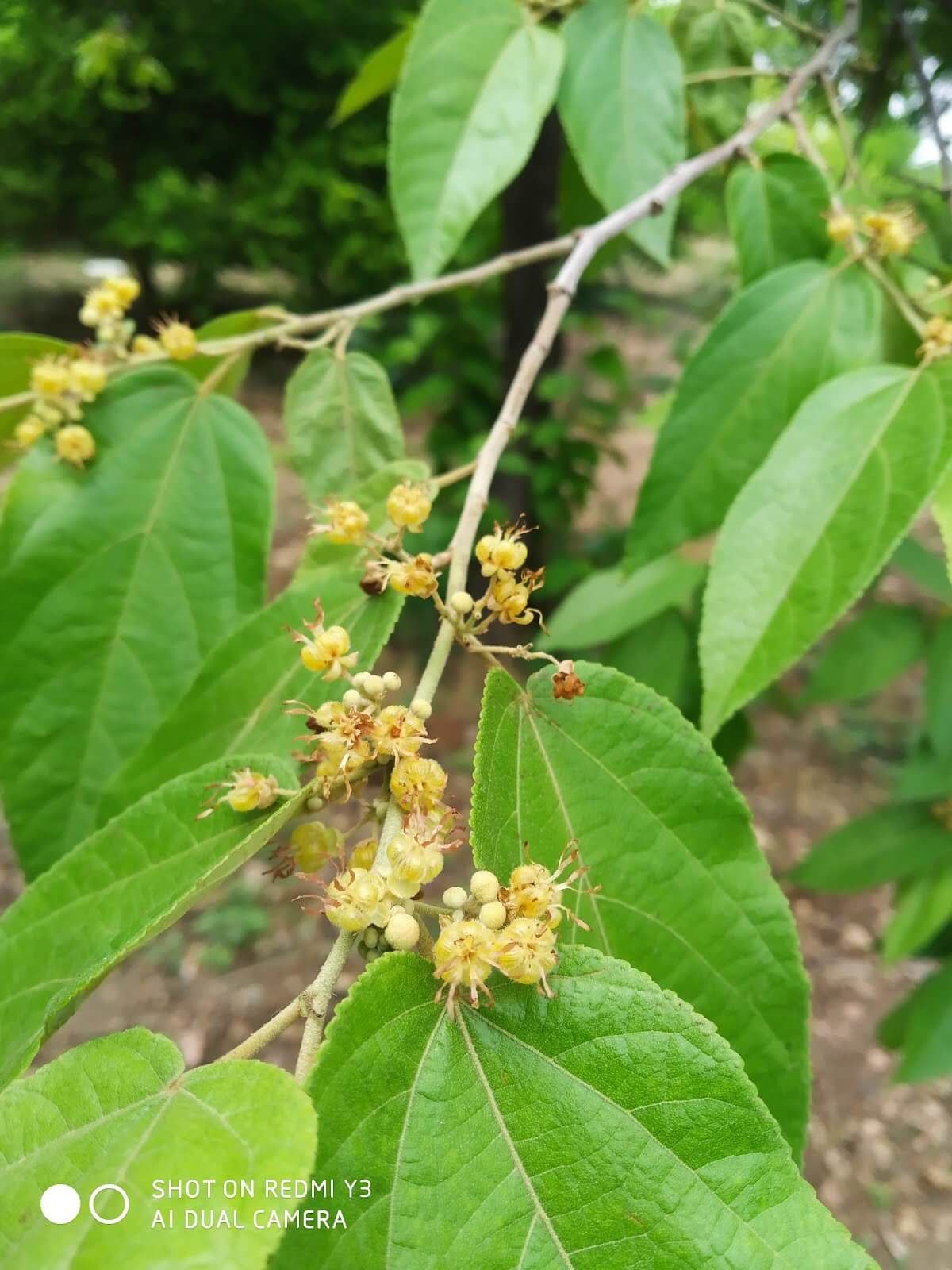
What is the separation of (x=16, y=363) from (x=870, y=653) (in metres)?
1.36

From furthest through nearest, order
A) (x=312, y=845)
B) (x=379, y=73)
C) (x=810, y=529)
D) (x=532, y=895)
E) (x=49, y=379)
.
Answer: (x=379, y=73) < (x=49, y=379) < (x=810, y=529) < (x=312, y=845) < (x=532, y=895)

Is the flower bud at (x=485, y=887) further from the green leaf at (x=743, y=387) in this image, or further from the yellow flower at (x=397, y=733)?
the green leaf at (x=743, y=387)

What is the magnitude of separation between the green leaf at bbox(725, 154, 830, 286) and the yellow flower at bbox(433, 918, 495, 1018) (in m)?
0.81

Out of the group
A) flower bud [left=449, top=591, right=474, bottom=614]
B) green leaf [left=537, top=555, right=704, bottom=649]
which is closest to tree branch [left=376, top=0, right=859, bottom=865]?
flower bud [left=449, top=591, right=474, bottom=614]

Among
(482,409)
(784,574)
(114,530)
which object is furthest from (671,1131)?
(482,409)

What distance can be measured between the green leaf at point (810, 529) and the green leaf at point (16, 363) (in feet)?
2.13

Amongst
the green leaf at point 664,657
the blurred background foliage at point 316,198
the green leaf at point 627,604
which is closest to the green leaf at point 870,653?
the green leaf at point 664,657

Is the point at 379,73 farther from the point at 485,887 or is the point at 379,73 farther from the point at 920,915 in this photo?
the point at 920,915

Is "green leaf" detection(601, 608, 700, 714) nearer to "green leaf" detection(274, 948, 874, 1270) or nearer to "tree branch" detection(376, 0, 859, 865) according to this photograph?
"tree branch" detection(376, 0, 859, 865)

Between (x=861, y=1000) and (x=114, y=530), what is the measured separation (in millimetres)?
2766

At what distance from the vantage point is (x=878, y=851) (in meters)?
1.56

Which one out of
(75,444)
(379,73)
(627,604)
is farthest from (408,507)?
(379,73)

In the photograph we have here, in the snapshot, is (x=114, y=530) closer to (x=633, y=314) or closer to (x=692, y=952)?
(x=692, y=952)

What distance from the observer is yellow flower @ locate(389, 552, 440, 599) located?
58 centimetres
